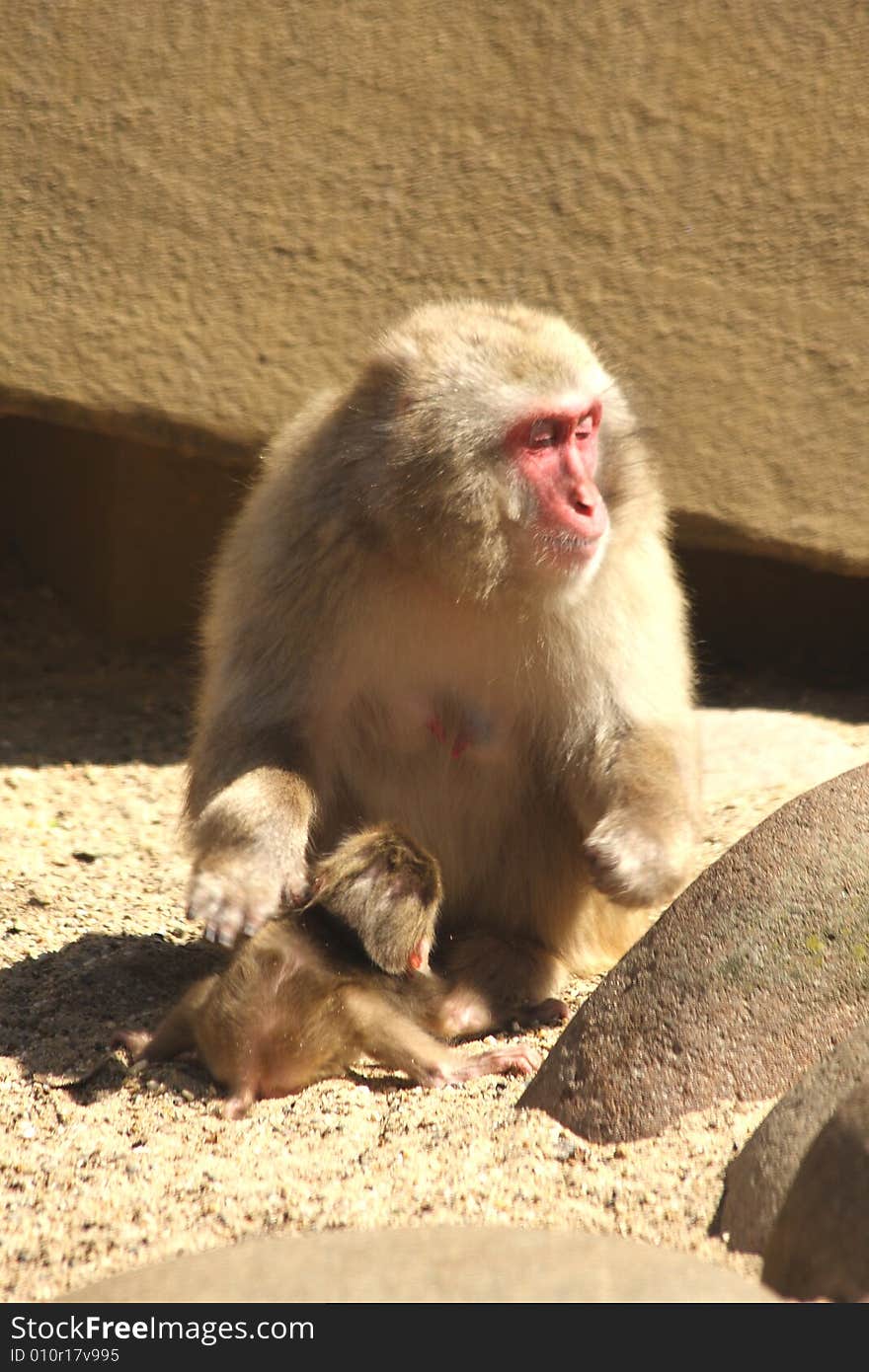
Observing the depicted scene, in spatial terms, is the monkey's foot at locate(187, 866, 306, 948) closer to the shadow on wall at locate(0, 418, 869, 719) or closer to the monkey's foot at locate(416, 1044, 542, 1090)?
the monkey's foot at locate(416, 1044, 542, 1090)

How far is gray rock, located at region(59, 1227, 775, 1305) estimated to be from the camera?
207 cm

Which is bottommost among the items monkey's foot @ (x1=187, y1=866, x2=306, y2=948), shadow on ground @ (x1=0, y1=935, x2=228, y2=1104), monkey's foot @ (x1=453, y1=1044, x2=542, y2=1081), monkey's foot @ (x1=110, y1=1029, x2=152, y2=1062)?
shadow on ground @ (x1=0, y1=935, x2=228, y2=1104)

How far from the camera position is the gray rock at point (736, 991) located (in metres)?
3.15

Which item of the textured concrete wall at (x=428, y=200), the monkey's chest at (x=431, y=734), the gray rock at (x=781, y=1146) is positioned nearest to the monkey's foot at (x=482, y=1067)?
the monkey's chest at (x=431, y=734)

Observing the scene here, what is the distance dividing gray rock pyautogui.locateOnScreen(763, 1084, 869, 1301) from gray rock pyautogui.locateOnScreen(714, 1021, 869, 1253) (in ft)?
0.63

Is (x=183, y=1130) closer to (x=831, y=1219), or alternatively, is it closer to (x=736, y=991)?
(x=736, y=991)

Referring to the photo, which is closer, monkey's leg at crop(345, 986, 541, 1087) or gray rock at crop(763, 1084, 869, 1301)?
gray rock at crop(763, 1084, 869, 1301)

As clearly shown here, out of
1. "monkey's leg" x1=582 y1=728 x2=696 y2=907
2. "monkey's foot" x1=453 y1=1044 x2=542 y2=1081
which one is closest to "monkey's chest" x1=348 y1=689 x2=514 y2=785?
"monkey's leg" x1=582 y1=728 x2=696 y2=907

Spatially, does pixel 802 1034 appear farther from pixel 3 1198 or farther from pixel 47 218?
pixel 47 218

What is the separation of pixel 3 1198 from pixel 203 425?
331 cm

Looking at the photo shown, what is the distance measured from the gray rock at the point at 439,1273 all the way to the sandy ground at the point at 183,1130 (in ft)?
1.55

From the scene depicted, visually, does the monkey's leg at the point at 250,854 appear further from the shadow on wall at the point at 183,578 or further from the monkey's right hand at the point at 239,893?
the shadow on wall at the point at 183,578

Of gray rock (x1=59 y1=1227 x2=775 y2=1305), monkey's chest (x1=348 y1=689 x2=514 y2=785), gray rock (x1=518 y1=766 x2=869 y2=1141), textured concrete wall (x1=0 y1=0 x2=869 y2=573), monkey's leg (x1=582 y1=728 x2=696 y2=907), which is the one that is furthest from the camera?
textured concrete wall (x1=0 y1=0 x2=869 y2=573)
